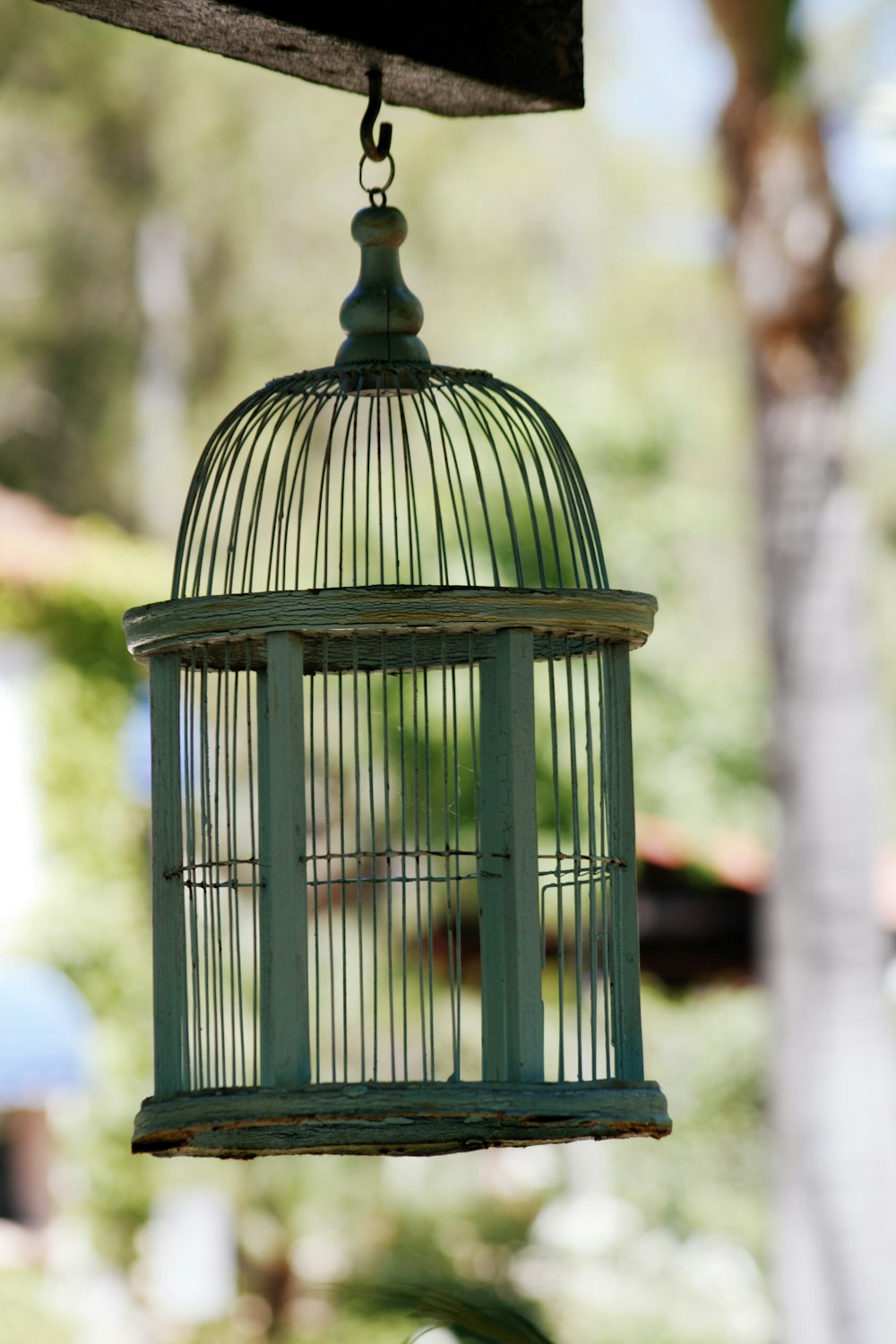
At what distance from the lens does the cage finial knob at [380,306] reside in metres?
2.19

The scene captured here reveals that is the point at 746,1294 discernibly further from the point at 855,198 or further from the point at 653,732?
the point at 855,198

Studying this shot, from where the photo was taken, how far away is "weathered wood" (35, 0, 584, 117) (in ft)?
6.87

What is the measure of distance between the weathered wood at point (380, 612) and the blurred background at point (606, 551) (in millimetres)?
1314

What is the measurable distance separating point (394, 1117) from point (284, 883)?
266mm

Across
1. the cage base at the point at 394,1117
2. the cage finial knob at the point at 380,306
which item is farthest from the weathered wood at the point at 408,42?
the cage base at the point at 394,1117

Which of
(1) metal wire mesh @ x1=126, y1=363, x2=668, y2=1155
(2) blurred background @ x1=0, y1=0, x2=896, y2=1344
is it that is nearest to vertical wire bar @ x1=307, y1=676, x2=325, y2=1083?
(1) metal wire mesh @ x1=126, y1=363, x2=668, y2=1155

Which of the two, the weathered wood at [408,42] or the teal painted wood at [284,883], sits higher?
the weathered wood at [408,42]

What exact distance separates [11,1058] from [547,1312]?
2640mm

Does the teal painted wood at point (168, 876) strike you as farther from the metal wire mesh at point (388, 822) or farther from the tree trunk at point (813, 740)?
the tree trunk at point (813, 740)

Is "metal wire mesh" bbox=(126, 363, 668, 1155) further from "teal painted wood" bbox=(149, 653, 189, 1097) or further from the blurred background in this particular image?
the blurred background

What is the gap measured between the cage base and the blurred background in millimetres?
1006

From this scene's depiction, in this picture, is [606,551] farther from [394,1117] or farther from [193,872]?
[394,1117]

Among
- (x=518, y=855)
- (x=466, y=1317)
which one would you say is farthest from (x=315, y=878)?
(x=466, y=1317)

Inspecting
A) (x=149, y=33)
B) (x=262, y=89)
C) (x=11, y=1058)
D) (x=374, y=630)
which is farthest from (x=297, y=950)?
(x=262, y=89)
